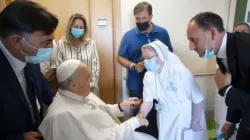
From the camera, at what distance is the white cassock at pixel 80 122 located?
50.8 inches

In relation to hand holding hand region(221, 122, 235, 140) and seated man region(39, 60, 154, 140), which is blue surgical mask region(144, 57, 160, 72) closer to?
seated man region(39, 60, 154, 140)

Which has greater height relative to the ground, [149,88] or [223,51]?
[223,51]

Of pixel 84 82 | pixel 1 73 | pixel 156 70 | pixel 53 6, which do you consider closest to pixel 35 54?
pixel 1 73

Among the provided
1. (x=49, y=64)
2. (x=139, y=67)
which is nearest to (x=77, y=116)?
(x=139, y=67)

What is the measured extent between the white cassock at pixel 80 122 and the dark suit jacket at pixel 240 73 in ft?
2.15

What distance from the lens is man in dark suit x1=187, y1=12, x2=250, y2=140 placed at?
3.99ft

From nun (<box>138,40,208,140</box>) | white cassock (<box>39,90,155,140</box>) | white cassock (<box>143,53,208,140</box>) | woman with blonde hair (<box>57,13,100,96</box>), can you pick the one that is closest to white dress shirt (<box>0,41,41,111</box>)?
white cassock (<box>39,90,155,140</box>)

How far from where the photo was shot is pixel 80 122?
1353mm

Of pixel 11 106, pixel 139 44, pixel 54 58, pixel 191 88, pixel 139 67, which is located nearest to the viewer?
pixel 11 106

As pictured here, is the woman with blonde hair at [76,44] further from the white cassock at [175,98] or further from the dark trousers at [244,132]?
the dark trousers at [244,132]

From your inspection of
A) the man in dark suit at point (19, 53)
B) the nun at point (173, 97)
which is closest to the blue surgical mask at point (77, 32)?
the nun at point (173, 97)

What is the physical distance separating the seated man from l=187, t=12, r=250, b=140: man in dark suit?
0.63 metres

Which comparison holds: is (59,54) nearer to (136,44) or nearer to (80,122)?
(136,44)

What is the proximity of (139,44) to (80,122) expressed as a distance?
142 centimetres
